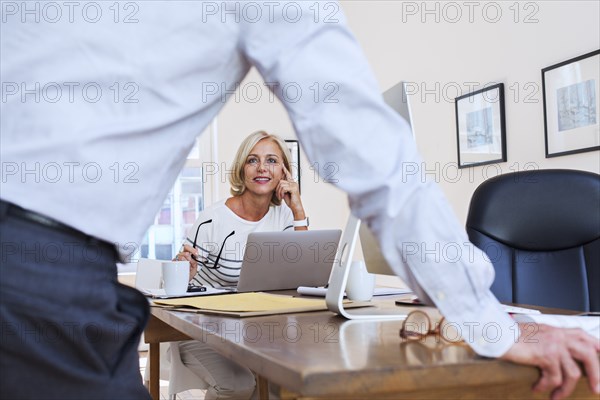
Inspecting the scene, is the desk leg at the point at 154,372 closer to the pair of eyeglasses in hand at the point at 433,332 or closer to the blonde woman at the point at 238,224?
the blonde woman at the point at 238,224

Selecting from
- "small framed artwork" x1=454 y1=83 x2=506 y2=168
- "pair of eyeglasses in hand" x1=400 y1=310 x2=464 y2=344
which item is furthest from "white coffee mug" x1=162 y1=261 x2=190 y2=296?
"small framed artwork" x1=454 y1=83 x2=506 y2=168

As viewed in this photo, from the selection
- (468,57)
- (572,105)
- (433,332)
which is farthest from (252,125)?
(433,332)

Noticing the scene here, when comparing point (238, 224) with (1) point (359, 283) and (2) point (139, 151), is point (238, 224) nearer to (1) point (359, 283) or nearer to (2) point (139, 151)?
(1) point (359, 283)

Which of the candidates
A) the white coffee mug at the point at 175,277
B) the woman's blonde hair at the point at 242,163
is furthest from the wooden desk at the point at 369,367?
the woman's blonde hair at the point at 242,163

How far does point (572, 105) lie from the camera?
10.3 ft

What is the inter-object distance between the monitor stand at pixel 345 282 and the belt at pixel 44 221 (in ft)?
2.04

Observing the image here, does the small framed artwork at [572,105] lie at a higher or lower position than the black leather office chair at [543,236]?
higher

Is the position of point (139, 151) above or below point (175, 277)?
above

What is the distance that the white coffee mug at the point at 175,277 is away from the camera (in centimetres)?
198

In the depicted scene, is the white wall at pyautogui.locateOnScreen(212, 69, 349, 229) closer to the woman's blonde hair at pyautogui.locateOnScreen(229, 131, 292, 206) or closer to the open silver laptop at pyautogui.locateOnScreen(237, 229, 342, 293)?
the woman's blonde hair at pyautogui.locateOnScreen(229, 131, 292, 206)

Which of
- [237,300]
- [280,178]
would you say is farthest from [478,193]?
[280,178]

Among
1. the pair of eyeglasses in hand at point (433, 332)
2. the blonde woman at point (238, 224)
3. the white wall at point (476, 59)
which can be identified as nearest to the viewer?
the pair of eyeglasses in hand at point (433, 332)

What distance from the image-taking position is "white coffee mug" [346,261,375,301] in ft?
5.61

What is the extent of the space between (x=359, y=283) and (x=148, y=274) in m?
1.82
